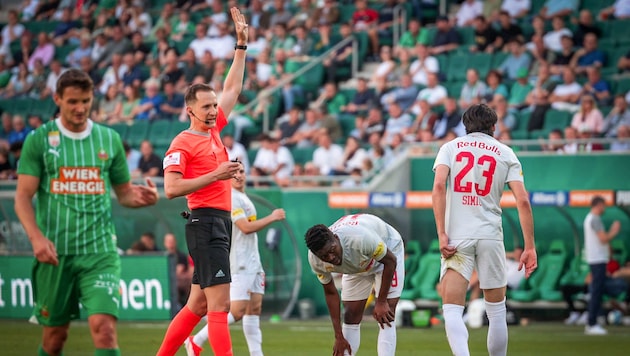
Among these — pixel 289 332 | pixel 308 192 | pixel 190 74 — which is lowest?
pixel 289 332

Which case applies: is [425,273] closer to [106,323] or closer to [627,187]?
[627,187]

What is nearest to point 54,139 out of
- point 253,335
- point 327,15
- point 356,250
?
point 356,250

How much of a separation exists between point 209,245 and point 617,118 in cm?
1164

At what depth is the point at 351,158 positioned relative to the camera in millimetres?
20812

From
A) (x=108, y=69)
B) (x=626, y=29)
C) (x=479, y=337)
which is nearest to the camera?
(x=479, y=337)

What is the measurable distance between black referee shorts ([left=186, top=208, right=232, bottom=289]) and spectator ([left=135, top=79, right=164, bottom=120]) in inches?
618

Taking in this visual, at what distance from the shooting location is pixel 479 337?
15266 millimetres

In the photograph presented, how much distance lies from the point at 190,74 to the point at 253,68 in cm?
147

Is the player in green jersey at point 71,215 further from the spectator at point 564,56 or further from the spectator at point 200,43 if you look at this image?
the spectator at point 200,43

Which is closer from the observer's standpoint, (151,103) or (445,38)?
(445,38)

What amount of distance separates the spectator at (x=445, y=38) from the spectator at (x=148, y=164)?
580cm

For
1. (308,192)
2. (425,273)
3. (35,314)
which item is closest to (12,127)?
(308,192)

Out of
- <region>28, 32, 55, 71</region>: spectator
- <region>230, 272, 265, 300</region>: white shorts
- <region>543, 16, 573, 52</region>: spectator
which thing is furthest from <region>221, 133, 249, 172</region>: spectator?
<region>230, 272, 265, 300</region>: white shorts

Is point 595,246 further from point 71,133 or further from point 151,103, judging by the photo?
point 151,103
